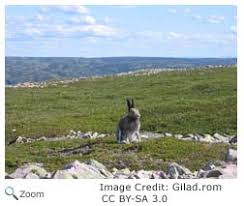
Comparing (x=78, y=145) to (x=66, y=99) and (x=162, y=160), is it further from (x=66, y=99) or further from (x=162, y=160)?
(x=66, y=99)

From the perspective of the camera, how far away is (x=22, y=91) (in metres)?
44.4

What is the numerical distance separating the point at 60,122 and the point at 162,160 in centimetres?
1142

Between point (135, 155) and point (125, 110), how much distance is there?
13.8m

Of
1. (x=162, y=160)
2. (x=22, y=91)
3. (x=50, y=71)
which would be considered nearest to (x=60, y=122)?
(x=162, y=160)

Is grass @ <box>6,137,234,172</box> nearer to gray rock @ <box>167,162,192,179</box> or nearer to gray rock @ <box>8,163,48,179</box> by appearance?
gray rock @ <box>8,163,48,179</box>

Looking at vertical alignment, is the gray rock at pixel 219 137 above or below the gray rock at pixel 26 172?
below

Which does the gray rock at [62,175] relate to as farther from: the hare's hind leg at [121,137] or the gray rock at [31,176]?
the hare's hind leg at [121,137]

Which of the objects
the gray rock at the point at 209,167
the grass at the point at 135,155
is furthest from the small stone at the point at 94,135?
the gray rock at the point at 209,167

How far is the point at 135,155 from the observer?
1565cm

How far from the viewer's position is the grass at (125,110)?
15.6m

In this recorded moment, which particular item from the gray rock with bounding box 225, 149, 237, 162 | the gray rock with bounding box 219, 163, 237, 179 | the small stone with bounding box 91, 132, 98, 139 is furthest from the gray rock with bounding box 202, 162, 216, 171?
the small stone with bounding box 91, 132, 98, 139

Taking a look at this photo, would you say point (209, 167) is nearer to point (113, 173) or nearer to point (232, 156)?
point (232, 156)

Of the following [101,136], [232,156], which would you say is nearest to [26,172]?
[232,156]

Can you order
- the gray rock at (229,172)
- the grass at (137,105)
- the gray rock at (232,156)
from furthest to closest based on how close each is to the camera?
the grass at (137,105) → the gray rock at (232,156) → the gray rock at (229,172)
